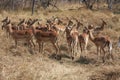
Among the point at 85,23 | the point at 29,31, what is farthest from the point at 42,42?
the point at 85,23

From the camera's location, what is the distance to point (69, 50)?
13.8m

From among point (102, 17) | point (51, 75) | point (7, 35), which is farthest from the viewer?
point (102, 17)

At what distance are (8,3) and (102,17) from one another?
9.96 meters

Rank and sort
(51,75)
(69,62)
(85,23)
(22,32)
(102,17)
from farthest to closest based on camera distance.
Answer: (102,17) < (85,23) < (22,32) < (69,62) < (51,75)

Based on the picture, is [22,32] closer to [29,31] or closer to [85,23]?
[29,31]

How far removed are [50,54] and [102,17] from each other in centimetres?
914

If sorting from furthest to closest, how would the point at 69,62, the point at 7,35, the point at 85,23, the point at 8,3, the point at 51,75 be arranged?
the point at 8,3 < the point at 85,23 < the point at 7,35 < the point at 69,62 < the point at 51,75

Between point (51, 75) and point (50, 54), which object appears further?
point (50, 54)

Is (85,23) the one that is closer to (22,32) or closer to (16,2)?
(22,32)

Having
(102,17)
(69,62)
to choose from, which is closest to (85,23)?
(102,17)

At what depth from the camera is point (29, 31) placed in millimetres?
13617

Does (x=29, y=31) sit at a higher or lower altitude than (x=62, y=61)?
higher

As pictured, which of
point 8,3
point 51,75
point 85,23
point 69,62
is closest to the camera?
point 51,75

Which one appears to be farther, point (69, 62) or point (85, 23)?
point (85, 23)
